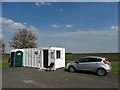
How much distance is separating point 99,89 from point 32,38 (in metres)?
47.2

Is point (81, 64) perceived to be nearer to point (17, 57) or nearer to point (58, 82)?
point (58, 82)

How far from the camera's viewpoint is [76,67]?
23.0m

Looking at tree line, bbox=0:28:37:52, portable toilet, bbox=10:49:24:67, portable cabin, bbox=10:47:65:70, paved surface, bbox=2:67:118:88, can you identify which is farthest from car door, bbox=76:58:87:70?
tree line, bbox=0:28:37:52

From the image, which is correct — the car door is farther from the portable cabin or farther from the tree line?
the tree line

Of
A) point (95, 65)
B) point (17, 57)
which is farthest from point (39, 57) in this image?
point (95, 65)

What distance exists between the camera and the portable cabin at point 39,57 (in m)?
26.3

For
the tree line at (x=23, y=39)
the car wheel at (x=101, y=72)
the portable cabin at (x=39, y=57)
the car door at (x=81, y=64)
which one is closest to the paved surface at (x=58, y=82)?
the car wheel at (x=101, y=72)

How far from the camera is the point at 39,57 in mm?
27719

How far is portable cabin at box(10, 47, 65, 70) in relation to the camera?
2633 centimetres

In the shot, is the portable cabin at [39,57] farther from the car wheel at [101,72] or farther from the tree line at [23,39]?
the tree line at [23,39]

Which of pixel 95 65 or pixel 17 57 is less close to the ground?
pixel 17 57

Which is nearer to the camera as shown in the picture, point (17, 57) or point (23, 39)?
point (17, 57)

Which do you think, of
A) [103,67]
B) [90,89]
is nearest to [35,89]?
[90,89]

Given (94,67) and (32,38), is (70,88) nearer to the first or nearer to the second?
(94,67)
